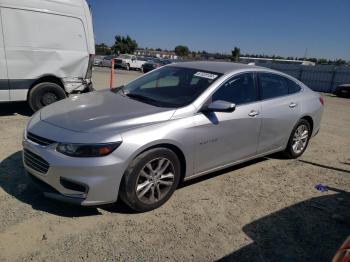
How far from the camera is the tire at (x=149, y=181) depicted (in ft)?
11.4

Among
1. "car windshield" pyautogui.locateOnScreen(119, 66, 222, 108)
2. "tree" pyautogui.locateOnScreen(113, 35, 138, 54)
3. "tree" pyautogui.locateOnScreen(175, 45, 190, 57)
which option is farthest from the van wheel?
"tree" pyautogui.locateOnScreen(175, 45, 190, 57)

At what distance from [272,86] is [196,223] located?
2.66 metres

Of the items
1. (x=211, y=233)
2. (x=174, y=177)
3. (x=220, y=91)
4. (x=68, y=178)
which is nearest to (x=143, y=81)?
(x=220, y=91)

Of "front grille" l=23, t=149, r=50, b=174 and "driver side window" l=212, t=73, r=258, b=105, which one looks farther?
"driver side window" l=212, t=73, r=258, b=105

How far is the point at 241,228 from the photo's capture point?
141 inches

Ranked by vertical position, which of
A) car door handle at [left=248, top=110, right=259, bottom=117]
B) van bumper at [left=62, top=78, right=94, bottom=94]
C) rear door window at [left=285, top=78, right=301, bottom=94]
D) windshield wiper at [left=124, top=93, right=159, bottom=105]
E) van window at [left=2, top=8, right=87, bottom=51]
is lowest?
van bumper at [left=62, top=78, right=94, bottom=94]

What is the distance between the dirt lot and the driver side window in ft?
3.71

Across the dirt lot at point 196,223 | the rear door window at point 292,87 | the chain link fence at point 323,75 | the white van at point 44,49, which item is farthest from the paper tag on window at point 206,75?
the chain link fence at point 323,75

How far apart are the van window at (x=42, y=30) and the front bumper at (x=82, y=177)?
4.47 metres

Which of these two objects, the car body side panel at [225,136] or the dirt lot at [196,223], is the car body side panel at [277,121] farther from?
the dirt lot at [196,223]

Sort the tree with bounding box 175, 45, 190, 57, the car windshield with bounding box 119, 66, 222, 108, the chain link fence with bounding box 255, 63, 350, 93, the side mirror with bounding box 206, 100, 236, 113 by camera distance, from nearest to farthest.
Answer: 1. the side mirror with bounding box 206, 100, 236, 113
2. the car windshield with bounding box 119, 66, 222, 108
3. the chain link fence with bounding box 255, 63, 350, 93
4. the tree with bounding box 175, 45, 190, 57

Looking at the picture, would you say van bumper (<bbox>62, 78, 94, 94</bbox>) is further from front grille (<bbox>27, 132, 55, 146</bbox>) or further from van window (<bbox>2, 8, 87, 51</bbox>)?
front grille (<bbox>27, 132, 55, 146</bbox>)

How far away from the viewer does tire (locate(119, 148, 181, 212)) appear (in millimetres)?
3473

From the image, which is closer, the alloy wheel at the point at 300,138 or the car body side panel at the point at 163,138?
the car body side panel at the point at 163,138
